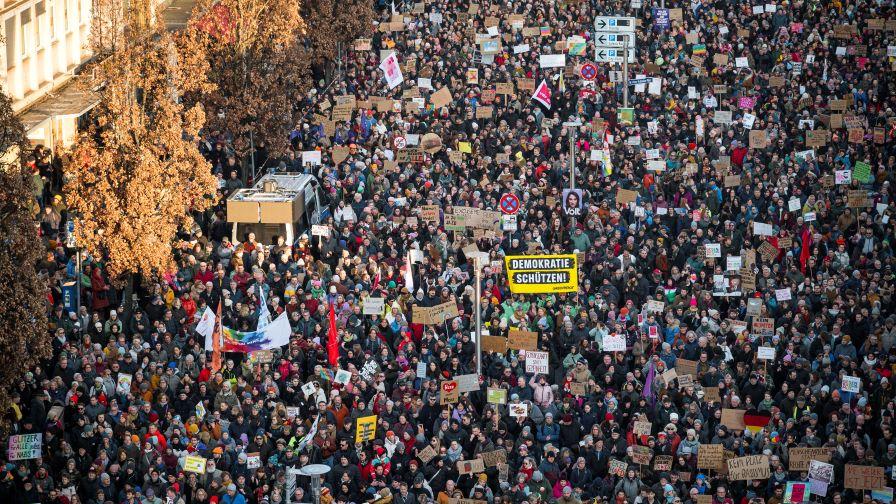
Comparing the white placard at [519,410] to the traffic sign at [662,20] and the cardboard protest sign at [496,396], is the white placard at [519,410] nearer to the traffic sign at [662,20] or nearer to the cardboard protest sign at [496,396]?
the cardboard protest sign at [496,396]

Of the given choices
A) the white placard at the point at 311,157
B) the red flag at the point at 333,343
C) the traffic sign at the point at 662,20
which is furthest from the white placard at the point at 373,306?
the traffic sign at the point at 662,20

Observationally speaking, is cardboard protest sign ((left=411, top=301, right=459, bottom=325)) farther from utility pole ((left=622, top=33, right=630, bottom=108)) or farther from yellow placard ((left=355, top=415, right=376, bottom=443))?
utility pole ((left=622, top=33, right=630, bottom=108))

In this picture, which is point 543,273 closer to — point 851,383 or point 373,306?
point 373,306

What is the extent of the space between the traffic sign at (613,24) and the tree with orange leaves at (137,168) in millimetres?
11212

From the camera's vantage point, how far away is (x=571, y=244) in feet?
118

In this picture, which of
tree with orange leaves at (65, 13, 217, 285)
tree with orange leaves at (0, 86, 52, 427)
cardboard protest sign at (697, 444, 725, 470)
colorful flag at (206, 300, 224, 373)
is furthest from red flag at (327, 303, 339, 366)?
cardboard protest sign at (697, 444, 725, 470)

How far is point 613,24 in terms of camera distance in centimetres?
4294

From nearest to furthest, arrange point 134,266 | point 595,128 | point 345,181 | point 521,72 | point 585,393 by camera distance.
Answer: point 585,393 → point 134,266 → point 345,181 → point 595,128 → point 521,72

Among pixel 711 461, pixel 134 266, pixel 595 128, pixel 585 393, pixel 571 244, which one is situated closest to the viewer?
pixel 711 461

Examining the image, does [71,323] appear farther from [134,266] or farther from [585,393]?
[585,393]

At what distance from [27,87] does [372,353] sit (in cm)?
1088

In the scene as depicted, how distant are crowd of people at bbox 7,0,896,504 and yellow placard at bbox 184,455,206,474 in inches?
6.8

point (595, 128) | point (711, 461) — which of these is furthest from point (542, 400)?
point (595, 128)

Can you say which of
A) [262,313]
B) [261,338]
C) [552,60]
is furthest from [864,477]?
[552,60]
